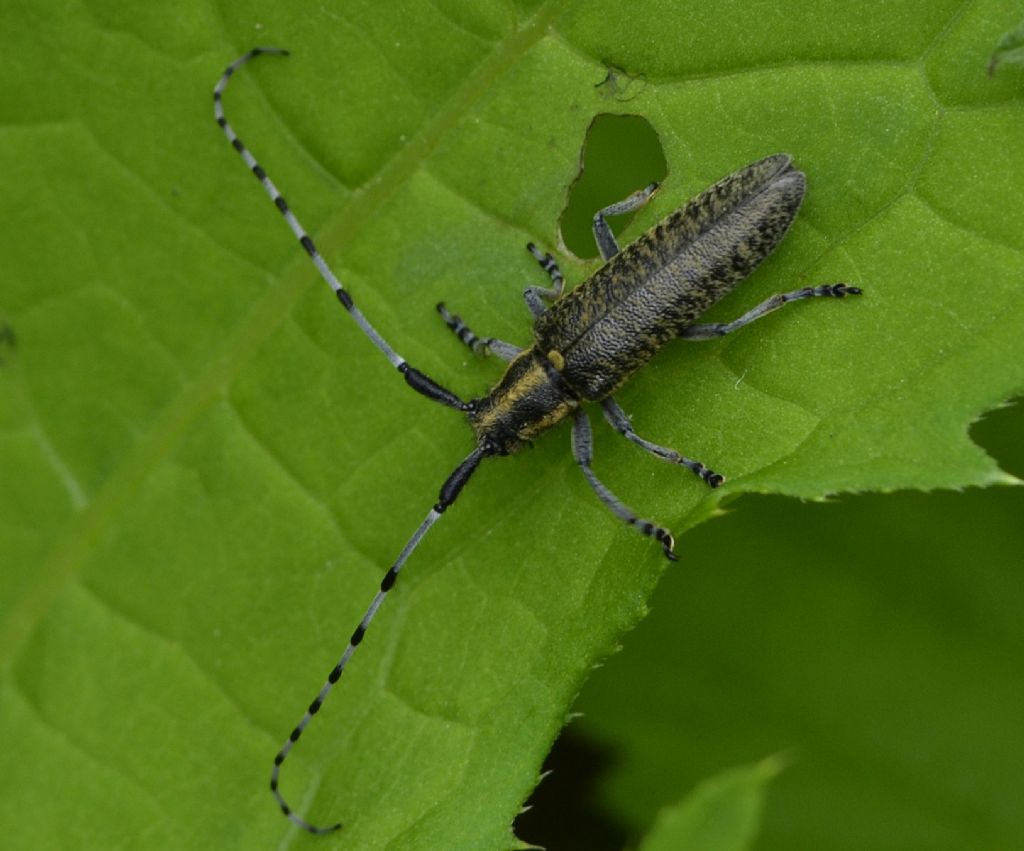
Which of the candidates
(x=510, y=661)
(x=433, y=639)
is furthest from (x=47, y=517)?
(x=510, y=661)

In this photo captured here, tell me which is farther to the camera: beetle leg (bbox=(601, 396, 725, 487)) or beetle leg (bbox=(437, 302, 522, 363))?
beetle leg (bbox=(437, 302, 522, 363))

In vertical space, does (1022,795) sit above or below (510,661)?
below

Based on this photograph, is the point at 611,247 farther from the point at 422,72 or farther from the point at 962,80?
the point at 962,80

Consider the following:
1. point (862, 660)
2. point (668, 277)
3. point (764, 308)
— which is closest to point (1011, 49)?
point (764, 308)

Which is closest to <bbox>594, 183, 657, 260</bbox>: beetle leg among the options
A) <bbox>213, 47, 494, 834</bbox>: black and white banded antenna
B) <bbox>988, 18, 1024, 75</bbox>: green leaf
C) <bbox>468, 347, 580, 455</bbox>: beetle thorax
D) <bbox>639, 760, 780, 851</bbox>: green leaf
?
<bbox>468, 347, 580, 455</bbox>: beetle thorax

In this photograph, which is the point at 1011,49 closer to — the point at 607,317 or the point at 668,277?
the point at 668,277

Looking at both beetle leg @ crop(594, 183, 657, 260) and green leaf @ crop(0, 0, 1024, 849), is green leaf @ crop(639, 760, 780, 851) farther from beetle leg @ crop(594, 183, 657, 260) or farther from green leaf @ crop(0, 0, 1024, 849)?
beetle leg @ crop(594, 183, 657, 260)
